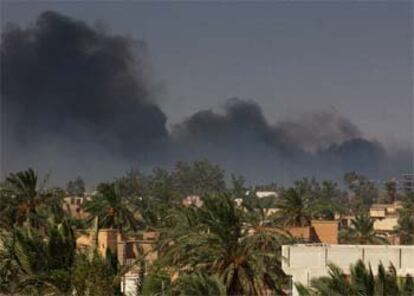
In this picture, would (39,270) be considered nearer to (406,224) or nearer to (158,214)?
(158,214)

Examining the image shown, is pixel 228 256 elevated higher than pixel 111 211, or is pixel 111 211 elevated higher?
pixel 111 211

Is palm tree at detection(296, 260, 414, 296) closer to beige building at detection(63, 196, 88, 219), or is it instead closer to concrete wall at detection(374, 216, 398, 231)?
beige building at detection(63, 196, 88, 219)

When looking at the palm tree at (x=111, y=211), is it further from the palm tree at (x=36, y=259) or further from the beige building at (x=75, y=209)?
the palm tree at (x=36, y=259)

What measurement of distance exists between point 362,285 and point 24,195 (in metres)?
25.1

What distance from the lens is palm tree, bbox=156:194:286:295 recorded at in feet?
60.1

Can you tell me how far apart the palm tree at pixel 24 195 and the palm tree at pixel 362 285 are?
910 inches

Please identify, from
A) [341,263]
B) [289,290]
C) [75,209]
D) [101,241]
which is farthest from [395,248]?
[75,209]

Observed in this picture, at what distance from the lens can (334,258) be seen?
17.8 m

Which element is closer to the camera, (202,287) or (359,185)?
(202,287)

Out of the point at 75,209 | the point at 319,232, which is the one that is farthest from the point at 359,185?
the point at 319,232

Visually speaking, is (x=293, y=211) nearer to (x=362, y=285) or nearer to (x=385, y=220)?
(x=362, y=285)

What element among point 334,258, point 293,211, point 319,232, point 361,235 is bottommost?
point 361,235

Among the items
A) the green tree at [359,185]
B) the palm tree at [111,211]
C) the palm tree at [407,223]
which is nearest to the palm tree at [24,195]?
the palm tree at [111,211]

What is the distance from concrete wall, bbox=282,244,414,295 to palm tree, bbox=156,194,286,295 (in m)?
0.56
